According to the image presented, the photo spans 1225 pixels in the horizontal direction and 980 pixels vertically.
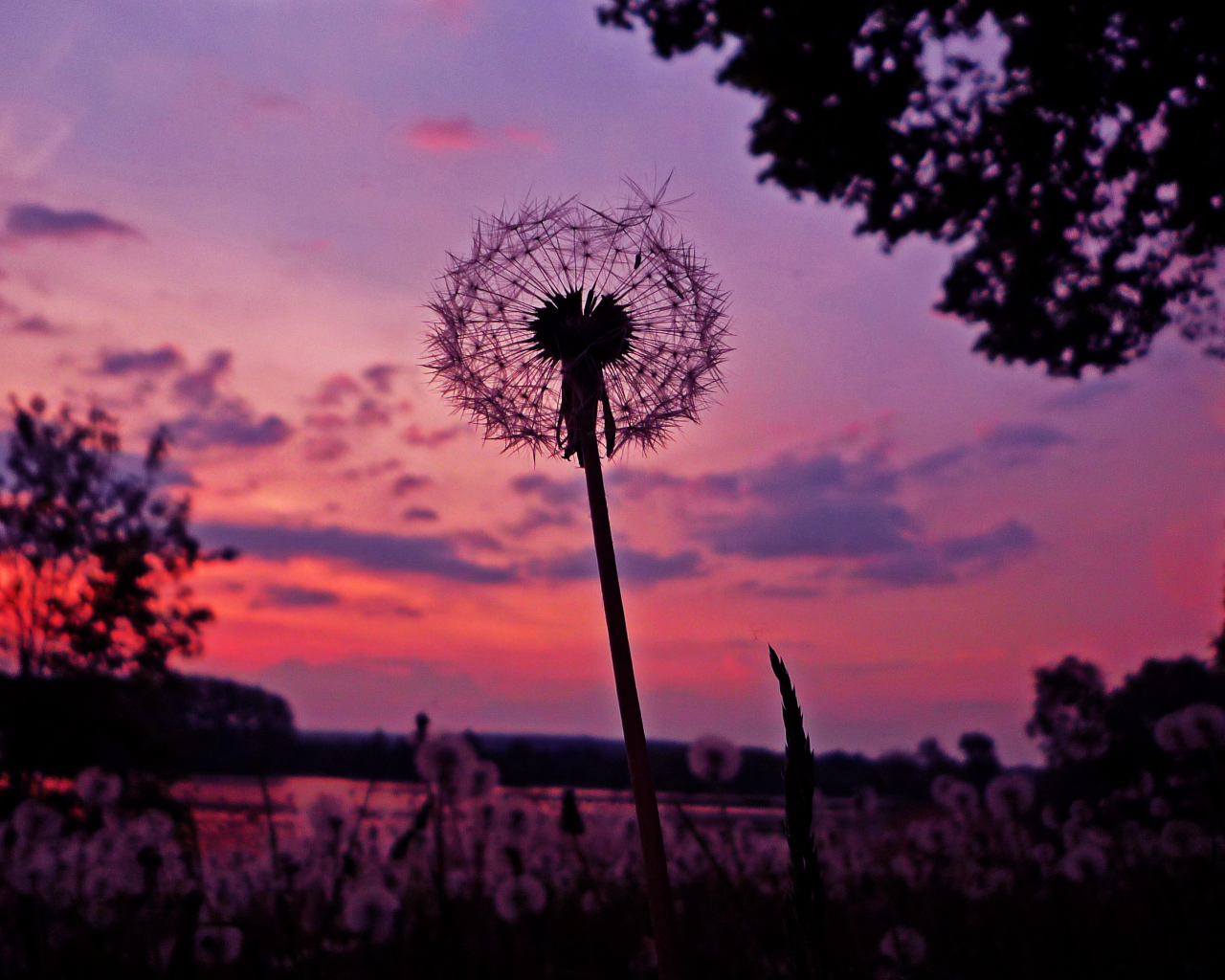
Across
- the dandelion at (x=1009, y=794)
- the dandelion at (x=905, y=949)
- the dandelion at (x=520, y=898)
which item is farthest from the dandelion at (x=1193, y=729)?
the dandelion at (x=520, y=898)

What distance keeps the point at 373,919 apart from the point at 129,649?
2379 centimetres

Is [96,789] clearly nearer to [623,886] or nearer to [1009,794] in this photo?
[623,886]

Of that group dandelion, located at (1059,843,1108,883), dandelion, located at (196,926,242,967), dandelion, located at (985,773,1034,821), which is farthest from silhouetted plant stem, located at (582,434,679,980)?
dandelion, located at (985,773,1034,821)

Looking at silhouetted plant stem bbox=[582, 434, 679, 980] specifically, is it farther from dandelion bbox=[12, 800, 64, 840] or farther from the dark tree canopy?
the dark tree canopy

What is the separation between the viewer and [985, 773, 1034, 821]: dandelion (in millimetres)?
8672

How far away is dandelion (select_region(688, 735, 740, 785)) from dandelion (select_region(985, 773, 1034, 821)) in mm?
3751

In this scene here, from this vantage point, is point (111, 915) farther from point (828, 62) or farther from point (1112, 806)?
point (828, 62)

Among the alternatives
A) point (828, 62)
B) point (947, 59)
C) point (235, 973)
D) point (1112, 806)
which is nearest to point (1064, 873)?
point (1112, 806)

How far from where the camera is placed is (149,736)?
84.5ft

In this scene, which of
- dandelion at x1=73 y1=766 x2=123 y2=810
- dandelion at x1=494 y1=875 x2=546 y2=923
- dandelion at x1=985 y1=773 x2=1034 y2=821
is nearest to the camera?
dandelion at x1=494 y1=875 x2=546 y2=923

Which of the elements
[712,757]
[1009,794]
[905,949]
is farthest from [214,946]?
[1009,794]

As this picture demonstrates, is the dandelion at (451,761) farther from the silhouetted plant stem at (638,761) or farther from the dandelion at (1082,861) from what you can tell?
the dandelion at (1082,861)

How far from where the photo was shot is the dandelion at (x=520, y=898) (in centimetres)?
527

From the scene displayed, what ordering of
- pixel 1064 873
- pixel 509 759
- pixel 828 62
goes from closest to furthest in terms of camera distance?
pixel 1064 873, pixel 509 759, pixel 828 62
